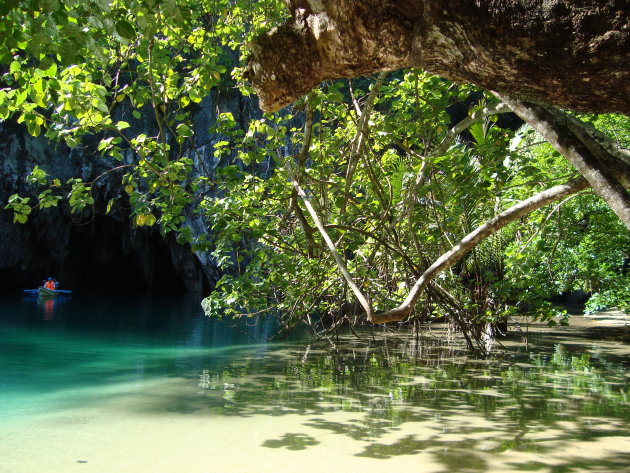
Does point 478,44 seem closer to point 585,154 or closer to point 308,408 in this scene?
point 585,154

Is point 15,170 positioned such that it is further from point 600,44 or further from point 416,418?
point 600,44

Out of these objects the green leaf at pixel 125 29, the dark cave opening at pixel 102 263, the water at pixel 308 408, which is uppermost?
the dark cave opening at pixel 102 263

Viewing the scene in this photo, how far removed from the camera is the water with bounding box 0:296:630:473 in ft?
13.9

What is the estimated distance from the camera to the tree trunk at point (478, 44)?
100cm

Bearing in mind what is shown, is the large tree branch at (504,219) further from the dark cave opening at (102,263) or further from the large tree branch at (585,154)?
the dark cave opening at (102,263)

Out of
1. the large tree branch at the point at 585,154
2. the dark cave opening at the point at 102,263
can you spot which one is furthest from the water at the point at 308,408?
the dark cave opening at the point at 102,263

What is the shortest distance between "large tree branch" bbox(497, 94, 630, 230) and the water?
2794 mm

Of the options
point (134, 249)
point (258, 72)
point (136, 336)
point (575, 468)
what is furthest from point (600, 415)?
point (134, 249)

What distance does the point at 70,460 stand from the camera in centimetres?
417

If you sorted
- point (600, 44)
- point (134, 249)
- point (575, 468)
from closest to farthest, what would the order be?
point (600, 44)
point (575, 468)
point (134, 249)

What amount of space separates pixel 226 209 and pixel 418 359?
181 inches

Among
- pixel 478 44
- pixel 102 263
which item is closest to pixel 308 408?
pixel 478 44

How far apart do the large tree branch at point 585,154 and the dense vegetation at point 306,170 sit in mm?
620

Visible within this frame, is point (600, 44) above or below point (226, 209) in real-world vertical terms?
below
